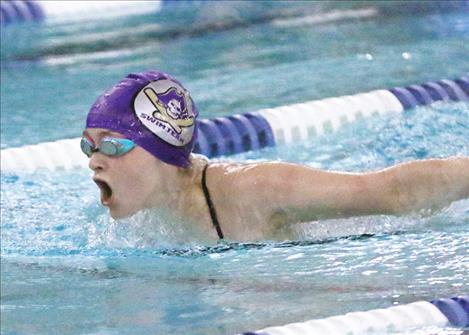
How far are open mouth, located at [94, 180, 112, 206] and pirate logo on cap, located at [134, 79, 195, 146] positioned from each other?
0.20 m

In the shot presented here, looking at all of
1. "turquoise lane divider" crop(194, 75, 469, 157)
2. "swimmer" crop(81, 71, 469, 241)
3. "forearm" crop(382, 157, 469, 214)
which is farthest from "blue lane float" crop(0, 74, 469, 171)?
"forearm" crop(382, 157, 469, 214)

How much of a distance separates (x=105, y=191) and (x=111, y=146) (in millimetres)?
129

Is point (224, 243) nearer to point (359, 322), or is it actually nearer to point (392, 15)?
point (359, 322)

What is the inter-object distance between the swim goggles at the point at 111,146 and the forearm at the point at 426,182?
74cm

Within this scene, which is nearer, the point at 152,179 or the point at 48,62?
the point at 152,179

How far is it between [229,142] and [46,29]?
297 centimetres

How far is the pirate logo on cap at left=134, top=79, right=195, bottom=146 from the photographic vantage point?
342 cm

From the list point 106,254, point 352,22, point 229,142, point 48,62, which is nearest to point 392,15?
point 352,22

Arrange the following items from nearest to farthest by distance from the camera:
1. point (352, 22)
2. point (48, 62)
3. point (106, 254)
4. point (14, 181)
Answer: point (106, 254), point (14, 181), point (48, 62), point (352, 22)

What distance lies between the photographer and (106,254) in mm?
3697

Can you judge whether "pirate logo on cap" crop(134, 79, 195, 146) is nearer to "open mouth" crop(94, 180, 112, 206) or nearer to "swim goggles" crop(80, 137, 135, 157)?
"swim goggles" crop(80, 137, 135, 157)

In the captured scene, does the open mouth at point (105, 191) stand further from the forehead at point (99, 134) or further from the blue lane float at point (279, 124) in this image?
the blue lane float at point (279, 124)

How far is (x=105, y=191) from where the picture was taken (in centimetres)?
338

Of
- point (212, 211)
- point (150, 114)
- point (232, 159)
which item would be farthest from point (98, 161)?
point (232, 159)
